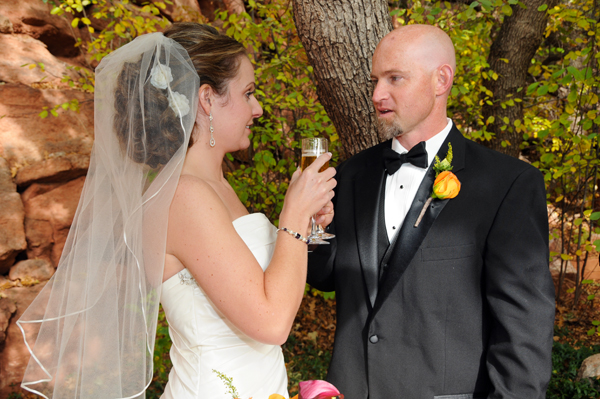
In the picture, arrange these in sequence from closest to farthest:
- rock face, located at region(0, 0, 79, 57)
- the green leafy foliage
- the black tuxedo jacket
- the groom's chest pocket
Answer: the black tuxedo jacket
the groom's chest pocket
the green leafy foliage
rock face, located at region(0, 0, 79, 57)

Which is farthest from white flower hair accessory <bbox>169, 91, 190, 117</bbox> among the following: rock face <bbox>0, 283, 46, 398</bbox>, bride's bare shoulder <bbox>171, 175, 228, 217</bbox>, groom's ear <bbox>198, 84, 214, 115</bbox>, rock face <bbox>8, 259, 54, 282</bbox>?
rock face <bbox>8, 259, 54, 282</bbox>

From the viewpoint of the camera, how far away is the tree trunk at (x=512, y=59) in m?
4.86

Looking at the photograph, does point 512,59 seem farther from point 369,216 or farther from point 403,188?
point 369,216

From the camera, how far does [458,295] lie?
188 cm

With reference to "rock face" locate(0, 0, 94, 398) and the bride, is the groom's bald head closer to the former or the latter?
the bride

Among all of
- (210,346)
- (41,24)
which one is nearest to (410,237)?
(210,346)

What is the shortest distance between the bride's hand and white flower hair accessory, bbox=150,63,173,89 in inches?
27.8

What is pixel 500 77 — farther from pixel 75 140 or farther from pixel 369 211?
pixel 75 140

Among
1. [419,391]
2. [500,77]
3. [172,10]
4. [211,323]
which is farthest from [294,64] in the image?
[172,10]

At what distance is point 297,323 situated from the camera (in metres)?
6.21

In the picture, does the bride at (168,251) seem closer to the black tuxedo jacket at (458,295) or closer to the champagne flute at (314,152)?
the champagne flute at (314,152)

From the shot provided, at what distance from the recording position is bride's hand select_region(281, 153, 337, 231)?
1.98m

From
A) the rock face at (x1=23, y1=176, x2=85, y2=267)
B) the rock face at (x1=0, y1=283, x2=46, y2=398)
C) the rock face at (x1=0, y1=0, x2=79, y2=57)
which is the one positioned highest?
the rock face at (x1=0, y1=0, x2=79, y2=57)

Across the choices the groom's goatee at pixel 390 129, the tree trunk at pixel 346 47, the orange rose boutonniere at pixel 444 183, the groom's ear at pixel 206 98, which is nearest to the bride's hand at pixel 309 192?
the groom's goatee at pixel 390 129
